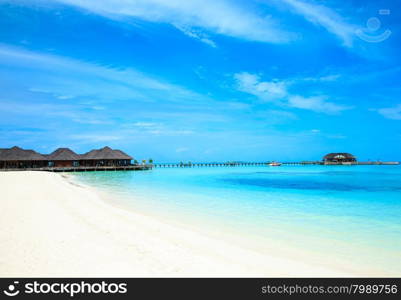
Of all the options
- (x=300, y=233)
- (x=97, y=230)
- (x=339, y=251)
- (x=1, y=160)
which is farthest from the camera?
(x=1, y=160)

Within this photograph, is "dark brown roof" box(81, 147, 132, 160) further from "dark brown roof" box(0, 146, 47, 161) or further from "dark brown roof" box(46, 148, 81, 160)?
"dark brown roof" box(0, 146, 47, 161)

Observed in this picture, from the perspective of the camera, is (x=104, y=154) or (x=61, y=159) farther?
(x=104, y=154)

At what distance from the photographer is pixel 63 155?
133 feet

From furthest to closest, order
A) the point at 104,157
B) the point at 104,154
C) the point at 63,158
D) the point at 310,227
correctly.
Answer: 1. the point at 104,154
2. the point at 104,157
3. the point at 63,158
4. the point at 310,227

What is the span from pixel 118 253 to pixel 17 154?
3911 cm

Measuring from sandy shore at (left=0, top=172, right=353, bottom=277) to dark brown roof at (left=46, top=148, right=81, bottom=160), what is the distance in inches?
1465

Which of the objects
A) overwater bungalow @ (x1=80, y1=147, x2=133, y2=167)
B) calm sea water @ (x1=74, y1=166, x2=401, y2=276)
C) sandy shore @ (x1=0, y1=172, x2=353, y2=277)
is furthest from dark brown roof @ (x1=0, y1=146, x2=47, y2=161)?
sandy shore @ (x1=0, y1=172, x2=353, y2=277)

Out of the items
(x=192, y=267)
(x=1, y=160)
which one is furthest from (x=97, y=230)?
(x=1, y=160)

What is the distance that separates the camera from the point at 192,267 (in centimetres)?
379

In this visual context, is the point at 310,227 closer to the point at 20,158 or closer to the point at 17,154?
the point at 20,158

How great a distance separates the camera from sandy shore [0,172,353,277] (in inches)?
140

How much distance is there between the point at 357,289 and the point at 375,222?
5647 millimetres

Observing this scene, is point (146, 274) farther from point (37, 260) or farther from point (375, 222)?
point (375, 222)

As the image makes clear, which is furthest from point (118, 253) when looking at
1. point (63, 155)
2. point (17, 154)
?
point (63, 155)
